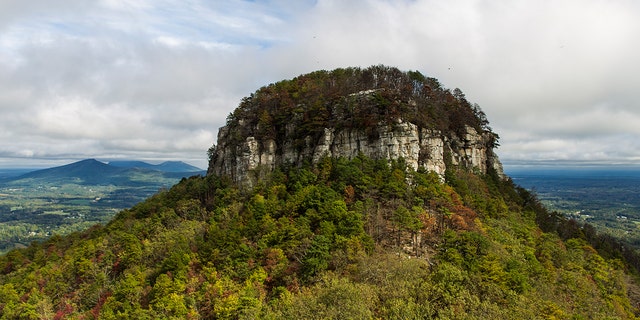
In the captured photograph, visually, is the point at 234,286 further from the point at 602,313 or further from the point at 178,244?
the point at 602,313

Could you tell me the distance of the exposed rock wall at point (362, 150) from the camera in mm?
61969

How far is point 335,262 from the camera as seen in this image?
39438mm

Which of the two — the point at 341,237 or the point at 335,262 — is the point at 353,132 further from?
the point at 335,262

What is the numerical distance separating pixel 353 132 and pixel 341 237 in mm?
28097

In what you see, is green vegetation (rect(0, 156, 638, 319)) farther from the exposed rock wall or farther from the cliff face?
the cliff face

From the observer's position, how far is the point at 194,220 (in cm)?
6538

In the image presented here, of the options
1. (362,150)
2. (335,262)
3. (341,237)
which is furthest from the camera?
(362,150)

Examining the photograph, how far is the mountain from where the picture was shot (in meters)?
34.0

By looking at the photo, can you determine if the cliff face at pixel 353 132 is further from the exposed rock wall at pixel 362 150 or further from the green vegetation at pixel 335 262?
the green vegetation at pixel 335 262

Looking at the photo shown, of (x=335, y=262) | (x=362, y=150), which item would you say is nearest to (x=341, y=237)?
(x=335, y=262)

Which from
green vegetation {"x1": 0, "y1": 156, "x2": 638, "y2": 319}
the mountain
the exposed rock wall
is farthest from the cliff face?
green vegetation {"x1": 0, "y1": 156, "x2": 638, "y2": 319}

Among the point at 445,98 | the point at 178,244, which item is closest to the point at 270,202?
the point at 178,244

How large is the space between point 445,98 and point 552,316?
187 feet

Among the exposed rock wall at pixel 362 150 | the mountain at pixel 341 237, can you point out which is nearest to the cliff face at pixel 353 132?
the exposed rock wall at pixel 362 150
